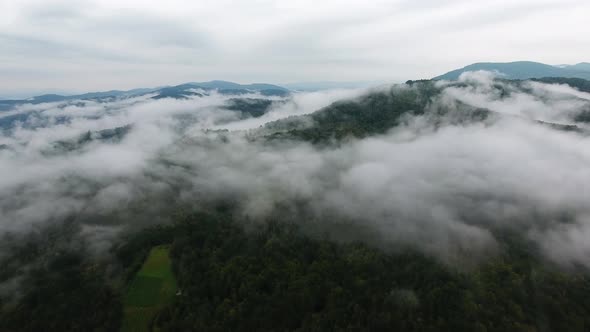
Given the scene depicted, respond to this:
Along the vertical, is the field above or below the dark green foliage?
below

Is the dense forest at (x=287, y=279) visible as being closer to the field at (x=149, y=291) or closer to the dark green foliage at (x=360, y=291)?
the dark green foliage at (x=360, y=291)

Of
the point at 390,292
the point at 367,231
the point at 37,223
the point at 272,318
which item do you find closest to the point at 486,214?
the point at 367,231

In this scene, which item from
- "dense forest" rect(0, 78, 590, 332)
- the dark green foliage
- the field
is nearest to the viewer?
the dark green foliage

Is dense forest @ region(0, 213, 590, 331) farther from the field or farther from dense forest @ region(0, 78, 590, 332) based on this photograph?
the field

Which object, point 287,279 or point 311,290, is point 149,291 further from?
point 311,290

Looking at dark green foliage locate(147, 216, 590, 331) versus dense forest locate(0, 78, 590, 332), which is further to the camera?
dense forest locate(0, 78, 590, 332)

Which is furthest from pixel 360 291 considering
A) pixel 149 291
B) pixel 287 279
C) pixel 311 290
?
pixel 149 291

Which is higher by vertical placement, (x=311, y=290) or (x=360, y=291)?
(x=311, y=290)

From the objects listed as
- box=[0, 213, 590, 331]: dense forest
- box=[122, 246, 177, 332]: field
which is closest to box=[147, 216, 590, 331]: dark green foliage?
box=[0, 213, 590, 331]: dense forest

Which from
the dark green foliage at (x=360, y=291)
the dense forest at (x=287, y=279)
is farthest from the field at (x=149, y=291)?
the dark green foliage at (x=360, y=291)
